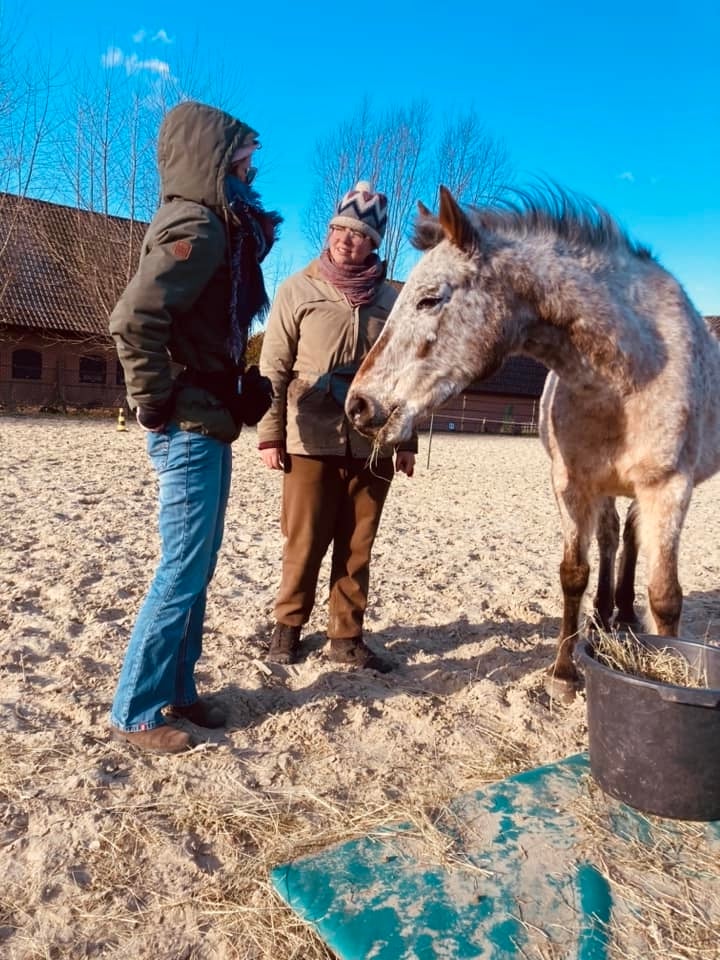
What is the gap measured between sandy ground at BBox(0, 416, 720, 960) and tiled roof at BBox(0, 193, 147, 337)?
762 inches

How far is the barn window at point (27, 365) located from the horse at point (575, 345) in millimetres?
23650

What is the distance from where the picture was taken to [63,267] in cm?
2475

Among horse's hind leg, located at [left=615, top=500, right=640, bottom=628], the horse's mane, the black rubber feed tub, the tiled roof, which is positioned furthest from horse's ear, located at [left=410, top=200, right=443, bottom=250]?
the tiled roof

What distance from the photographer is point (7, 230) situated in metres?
23.5

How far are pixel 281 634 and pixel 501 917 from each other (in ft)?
6.44

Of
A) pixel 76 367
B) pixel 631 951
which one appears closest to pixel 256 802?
pixel 631 951

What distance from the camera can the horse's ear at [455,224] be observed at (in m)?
2.48

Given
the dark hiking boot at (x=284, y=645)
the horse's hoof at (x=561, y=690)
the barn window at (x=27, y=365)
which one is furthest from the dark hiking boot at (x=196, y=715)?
the barn window at (x=27, y=365)

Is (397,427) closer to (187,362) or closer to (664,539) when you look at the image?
(187,362)

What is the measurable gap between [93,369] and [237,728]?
2405 centimetres

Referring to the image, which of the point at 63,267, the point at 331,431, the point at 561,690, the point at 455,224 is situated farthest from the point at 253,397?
the point at 63,267

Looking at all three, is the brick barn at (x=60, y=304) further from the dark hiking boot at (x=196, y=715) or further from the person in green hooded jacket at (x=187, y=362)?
the person in green hooded jacket at (x=187, y=362)

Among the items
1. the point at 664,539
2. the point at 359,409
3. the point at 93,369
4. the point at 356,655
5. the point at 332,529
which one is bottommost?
the point at 356,655

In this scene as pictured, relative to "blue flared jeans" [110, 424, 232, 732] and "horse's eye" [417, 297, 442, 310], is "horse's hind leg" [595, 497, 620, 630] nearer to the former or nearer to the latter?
"horse's eye" [417, 297, 442, 310]
